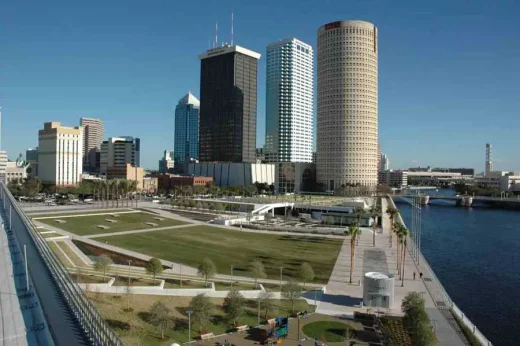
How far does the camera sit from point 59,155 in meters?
166

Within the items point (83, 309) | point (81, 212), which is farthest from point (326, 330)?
point (81, 212)

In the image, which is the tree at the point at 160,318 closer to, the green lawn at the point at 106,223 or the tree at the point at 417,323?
the tree at the point at 417,323

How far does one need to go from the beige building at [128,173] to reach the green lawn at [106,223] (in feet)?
283

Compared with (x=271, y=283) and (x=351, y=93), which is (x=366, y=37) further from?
(x=271, y=283)

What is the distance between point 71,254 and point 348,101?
156 metres

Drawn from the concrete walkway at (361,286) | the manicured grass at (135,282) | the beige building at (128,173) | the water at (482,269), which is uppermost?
the beige building at (128,173)

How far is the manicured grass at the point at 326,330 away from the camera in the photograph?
31859 millimetres

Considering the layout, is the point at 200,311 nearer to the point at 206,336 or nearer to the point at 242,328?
the point at 206,336

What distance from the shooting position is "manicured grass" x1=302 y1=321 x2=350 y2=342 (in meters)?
31.9

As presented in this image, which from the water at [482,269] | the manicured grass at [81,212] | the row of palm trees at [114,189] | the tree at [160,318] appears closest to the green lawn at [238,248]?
the water at [482,269]

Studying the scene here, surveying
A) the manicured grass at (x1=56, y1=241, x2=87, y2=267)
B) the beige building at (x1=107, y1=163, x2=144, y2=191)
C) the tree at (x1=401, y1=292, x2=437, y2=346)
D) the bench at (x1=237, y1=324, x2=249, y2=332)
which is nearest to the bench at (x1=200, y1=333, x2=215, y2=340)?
the bench at (x1=237, y1=324, x2=249, y2=332)

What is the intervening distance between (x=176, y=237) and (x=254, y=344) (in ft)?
148

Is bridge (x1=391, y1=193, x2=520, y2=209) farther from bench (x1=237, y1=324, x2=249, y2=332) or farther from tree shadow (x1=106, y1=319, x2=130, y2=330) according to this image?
tree shadow (x1=106, y1=319, x2=130, y2=330)

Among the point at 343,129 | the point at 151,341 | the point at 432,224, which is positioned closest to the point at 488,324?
the point at 151,341
